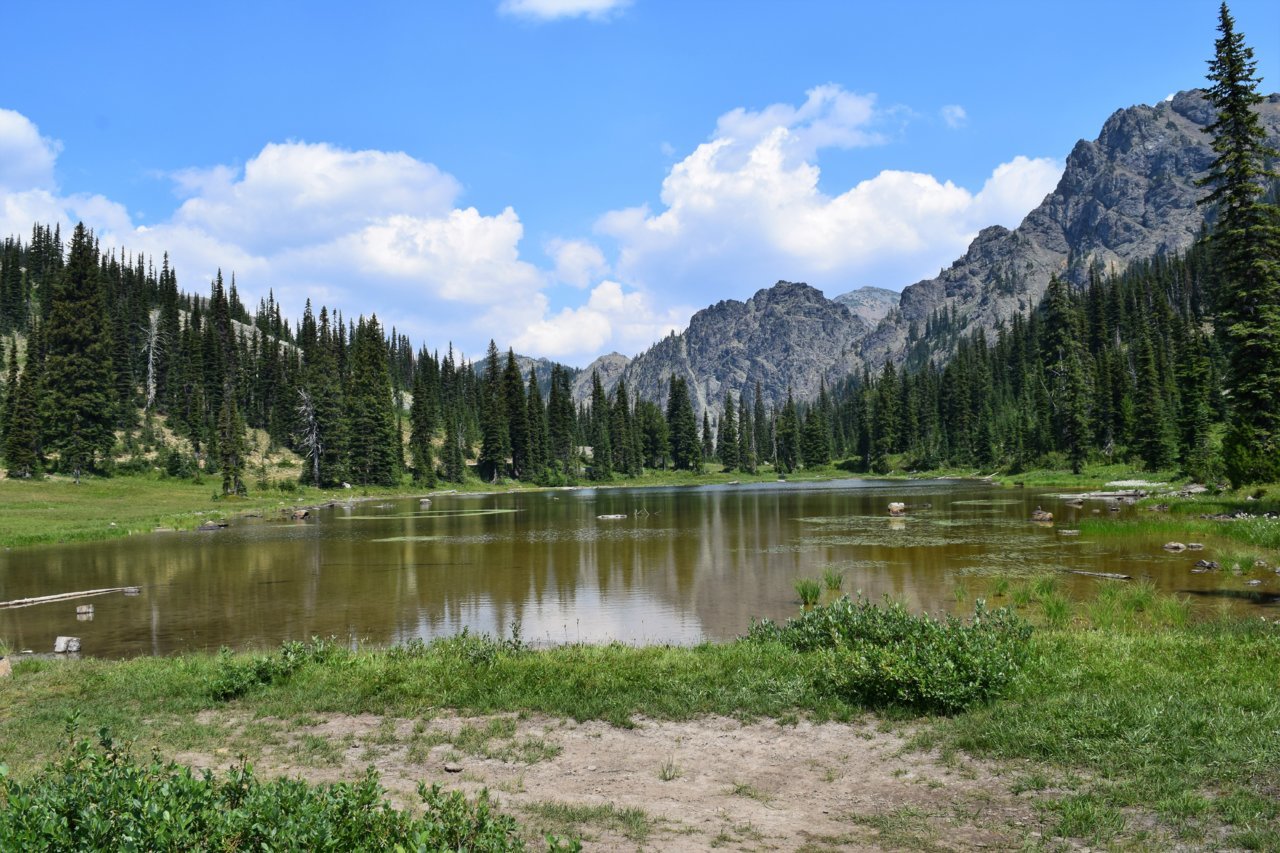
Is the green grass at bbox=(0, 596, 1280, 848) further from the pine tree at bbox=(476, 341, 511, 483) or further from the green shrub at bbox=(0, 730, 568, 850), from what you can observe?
the pine tree at bbox=(476, 341, 511, 483)

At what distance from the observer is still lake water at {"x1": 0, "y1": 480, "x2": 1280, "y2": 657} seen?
78.3 feet

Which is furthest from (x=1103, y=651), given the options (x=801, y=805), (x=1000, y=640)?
(x=801, y=805)

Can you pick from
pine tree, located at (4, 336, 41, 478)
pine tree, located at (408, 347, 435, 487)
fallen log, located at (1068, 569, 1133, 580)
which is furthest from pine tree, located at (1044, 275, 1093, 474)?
pine tree, located at (4, 336, 41, 478)

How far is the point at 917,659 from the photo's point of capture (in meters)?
13.2

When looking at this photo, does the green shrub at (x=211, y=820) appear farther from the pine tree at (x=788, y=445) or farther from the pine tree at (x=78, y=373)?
the pine tree at (x=788, y=445)

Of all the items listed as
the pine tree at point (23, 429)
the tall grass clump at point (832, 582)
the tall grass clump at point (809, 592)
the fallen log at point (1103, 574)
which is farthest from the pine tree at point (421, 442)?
the fallen log at point (1103, 574)

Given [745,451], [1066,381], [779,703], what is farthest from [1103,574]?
[745,451]

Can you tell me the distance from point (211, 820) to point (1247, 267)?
56.7 metres

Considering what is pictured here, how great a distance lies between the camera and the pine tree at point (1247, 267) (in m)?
42.7

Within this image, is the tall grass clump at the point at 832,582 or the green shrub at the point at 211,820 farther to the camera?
the tall grass clump at the point at 832,582

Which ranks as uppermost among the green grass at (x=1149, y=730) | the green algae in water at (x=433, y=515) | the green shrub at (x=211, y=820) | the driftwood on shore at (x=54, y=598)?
the green shrub at (x=211, y=820)

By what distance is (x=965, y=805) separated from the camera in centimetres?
882

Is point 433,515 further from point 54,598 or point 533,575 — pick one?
point 54,598

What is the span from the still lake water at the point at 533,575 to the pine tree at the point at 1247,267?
371 inches
